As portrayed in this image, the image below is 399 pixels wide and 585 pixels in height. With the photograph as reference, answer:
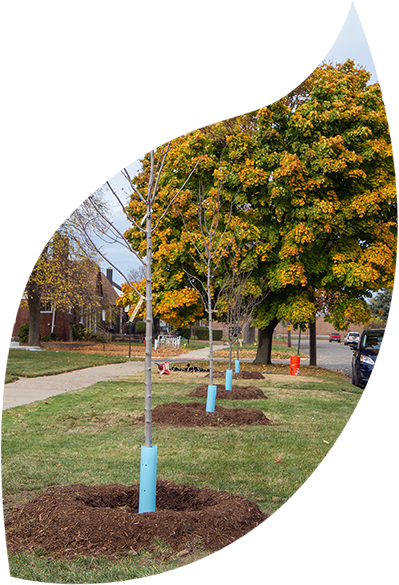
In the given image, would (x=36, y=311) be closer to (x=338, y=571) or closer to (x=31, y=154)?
(x=31, y=154)

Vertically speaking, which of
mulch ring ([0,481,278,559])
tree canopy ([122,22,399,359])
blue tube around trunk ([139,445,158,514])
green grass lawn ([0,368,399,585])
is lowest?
green grass lawn ([0,368,399,585])

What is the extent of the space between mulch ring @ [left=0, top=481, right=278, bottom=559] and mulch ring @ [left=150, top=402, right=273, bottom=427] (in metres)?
3.78

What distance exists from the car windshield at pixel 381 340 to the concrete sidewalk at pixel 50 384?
7.02 metres

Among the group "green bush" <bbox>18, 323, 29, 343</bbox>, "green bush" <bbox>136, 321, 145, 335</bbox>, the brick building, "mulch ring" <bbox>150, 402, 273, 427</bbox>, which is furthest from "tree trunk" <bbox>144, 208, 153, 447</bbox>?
"green bush" <bbox>136, 321, 145, 335</bbox>

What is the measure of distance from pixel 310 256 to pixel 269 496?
14.4 metres

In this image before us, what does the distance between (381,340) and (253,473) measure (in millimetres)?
10492

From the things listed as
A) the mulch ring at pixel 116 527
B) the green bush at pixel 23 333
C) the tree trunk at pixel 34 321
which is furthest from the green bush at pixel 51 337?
the mulch ring at pixel 116 527

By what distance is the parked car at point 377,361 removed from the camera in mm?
13945

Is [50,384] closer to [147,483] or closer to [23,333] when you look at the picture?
[147,483]

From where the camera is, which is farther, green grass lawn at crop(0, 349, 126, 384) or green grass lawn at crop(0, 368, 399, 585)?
green grass lawn at crop(0, 349, 126, 384)

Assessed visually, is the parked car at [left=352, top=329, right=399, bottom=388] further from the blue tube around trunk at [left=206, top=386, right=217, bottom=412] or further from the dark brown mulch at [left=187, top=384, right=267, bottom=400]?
the blue tube around trunk at [left=206, top=386, right=217, bottom=412]

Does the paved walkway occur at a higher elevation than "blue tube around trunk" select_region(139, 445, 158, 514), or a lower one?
lower

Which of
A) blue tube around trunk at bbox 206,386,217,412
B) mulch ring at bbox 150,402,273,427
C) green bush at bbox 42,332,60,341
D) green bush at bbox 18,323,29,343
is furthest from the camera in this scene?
green bush at bbox 18,323,29,343

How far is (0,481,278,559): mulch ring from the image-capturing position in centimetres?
342
